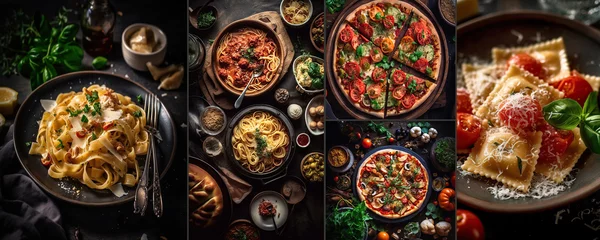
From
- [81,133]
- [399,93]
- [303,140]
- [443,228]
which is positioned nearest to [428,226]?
[443,228]

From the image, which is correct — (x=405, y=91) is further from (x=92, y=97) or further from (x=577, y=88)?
(x=92, y=97)

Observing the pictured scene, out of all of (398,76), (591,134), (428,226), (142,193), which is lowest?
(428,226)

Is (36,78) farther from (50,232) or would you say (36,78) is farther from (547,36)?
(547,36)

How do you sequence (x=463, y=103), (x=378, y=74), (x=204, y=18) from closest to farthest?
(x=378, y=74)
(x=204, y=18)
(x=463, y=103)

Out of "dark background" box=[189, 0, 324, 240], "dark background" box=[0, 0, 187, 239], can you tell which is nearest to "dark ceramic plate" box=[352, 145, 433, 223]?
"dark background" box=[189, 0, 324, 240]

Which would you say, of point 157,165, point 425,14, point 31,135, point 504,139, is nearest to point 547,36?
point 504,139

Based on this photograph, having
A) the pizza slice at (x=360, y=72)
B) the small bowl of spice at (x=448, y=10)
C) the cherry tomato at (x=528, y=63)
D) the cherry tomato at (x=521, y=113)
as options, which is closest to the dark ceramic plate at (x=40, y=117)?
the pizza slice at (x=360, y=72)

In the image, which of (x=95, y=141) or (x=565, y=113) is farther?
(x=95, y=141)
